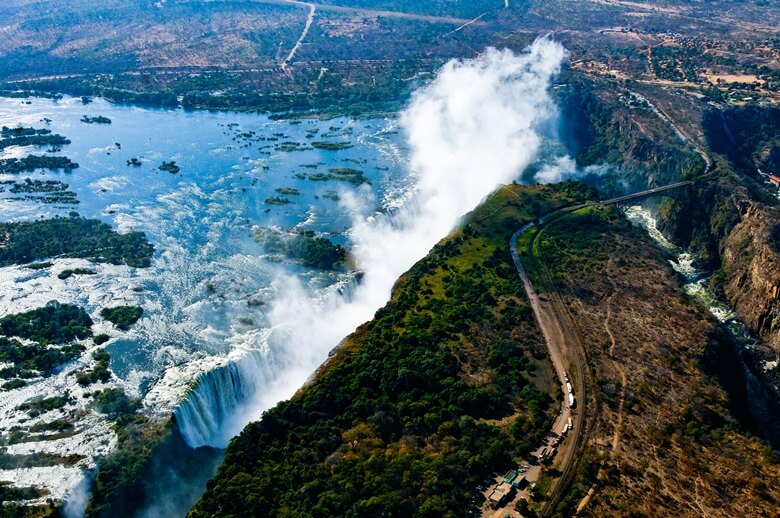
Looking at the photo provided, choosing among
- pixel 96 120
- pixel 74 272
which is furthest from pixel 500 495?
pixel 96 120

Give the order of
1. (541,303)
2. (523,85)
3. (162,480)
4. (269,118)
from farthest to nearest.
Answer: (523,85), (269,118), (541,303), (162,480)

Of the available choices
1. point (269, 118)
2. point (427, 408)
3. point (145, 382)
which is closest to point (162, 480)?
point (145, 382)

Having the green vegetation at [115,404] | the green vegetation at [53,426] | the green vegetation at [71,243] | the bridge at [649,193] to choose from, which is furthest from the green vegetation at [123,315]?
the bridge at [649,193]

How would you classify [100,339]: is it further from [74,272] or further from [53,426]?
[74,272]

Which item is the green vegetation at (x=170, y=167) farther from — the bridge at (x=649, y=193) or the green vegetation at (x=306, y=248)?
the bridge at (x=649, y=193)

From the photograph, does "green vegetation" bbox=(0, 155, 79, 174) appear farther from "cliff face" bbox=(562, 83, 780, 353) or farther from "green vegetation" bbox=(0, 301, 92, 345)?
"cliff face" bbox=(562, 83, 780, 353)

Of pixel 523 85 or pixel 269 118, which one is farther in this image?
pixel 523 85

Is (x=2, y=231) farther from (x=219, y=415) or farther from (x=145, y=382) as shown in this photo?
(x=219, y=415)

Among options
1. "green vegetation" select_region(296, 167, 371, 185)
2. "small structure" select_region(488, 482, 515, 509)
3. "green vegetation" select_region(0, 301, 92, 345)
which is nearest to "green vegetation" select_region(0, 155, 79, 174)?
"green vegetation" select_region(296, 167, 371, 185)
